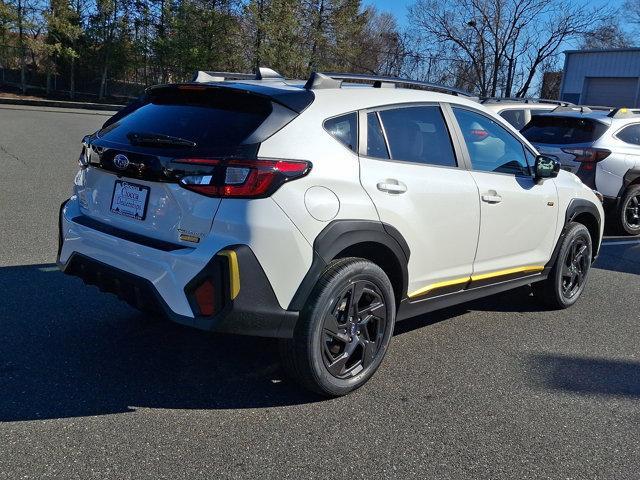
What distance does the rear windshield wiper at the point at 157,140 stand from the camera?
10.9 ft

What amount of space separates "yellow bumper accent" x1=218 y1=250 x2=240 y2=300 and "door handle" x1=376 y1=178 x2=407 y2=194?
100 centimetres

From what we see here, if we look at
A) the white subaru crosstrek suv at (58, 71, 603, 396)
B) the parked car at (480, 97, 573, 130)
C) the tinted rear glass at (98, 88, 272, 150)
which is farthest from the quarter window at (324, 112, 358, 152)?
the parked car at (480, 97, 573, 130)

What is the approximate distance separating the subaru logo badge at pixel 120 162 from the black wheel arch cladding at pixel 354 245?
1125mm

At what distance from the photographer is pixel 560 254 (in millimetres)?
5324

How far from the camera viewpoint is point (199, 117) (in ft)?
11.6

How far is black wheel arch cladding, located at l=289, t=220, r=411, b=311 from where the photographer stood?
130 inches

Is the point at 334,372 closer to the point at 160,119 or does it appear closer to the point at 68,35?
the point at 160,119

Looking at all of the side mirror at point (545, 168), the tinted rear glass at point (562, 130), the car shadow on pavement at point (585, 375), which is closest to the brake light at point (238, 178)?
the car shadow on pavement at point (585, 375)

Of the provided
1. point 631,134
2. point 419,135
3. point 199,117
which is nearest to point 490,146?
point 419,135

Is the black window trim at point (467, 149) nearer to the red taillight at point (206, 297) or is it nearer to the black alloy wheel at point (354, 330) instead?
the black alloy wheel at point (354, 330)

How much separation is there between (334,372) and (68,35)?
36528 millimetres

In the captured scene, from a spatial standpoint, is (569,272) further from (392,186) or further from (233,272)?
(233,272)

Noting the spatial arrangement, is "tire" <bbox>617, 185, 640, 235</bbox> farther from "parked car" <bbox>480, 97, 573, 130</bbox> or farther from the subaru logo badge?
the subaru logo badge

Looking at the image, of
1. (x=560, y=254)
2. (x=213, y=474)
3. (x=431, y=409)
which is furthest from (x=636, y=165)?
(x=213, y=474)
